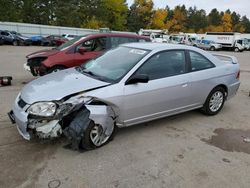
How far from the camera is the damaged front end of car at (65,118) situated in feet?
11.6

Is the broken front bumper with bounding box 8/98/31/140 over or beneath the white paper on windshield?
beneath

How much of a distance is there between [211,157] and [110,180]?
1588mm

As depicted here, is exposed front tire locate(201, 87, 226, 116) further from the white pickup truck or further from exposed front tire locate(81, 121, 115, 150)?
the white pickup truck

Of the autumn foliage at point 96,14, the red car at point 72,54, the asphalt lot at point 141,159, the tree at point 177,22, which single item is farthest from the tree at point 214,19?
the asphalt lot at point 141,159

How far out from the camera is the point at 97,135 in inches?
Result: 150

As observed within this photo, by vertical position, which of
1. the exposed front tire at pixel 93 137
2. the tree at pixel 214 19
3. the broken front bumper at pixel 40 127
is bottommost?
the exposed front tire at pixel 93 137

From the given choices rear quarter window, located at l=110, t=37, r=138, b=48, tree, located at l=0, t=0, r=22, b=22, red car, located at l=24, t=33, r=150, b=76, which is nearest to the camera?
red car, located at l=24, t=33, r=150, b=76

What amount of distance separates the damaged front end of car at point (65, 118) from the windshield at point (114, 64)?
65 centimetres

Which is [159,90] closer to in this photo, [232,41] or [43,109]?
[43,109]

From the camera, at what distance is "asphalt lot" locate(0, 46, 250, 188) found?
10.3 feet

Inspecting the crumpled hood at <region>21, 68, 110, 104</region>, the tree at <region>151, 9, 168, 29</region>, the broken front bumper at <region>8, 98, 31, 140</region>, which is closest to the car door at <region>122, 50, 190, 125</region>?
the crumpled hood at <region>21, 68, 110, 104</region>

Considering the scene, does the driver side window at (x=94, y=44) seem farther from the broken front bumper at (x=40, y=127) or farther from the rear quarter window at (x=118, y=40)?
the broken front bumper at (x=40, y=127)

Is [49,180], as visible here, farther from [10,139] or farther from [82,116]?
[10,139]

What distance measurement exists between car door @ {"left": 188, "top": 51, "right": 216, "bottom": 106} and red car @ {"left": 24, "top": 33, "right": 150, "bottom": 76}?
126 inches
